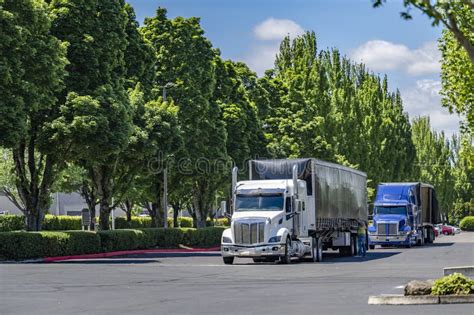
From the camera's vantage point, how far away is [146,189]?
207ft

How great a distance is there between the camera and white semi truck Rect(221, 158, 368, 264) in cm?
3575

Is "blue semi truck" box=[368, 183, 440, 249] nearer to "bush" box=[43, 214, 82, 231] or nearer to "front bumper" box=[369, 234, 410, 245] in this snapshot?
"front bumper" box=[369, 234, 410, 245]

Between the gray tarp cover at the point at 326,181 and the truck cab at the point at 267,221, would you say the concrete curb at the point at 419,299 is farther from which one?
the gray tarp cover at the point at 326,181

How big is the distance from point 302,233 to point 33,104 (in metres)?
11.2

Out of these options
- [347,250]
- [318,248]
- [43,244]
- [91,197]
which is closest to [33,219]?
[43,244]

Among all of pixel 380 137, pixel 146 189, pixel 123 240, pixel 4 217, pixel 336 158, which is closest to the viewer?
pixel 123 240

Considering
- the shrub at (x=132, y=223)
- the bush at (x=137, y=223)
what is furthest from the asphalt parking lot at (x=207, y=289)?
the bush at (x=137, y=223)

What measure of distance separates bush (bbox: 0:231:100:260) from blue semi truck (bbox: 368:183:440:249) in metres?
19.5

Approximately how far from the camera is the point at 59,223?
77.1m

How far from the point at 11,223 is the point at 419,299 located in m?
59.7

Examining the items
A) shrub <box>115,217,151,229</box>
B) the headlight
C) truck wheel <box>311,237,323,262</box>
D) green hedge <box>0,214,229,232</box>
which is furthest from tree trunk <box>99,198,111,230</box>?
shrub <box>115,217,151,229</box>

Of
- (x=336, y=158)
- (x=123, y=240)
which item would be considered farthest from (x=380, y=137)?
(x=123, y=240)

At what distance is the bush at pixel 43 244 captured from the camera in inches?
1513

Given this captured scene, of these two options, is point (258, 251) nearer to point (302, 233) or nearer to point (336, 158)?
point (302, 233)
